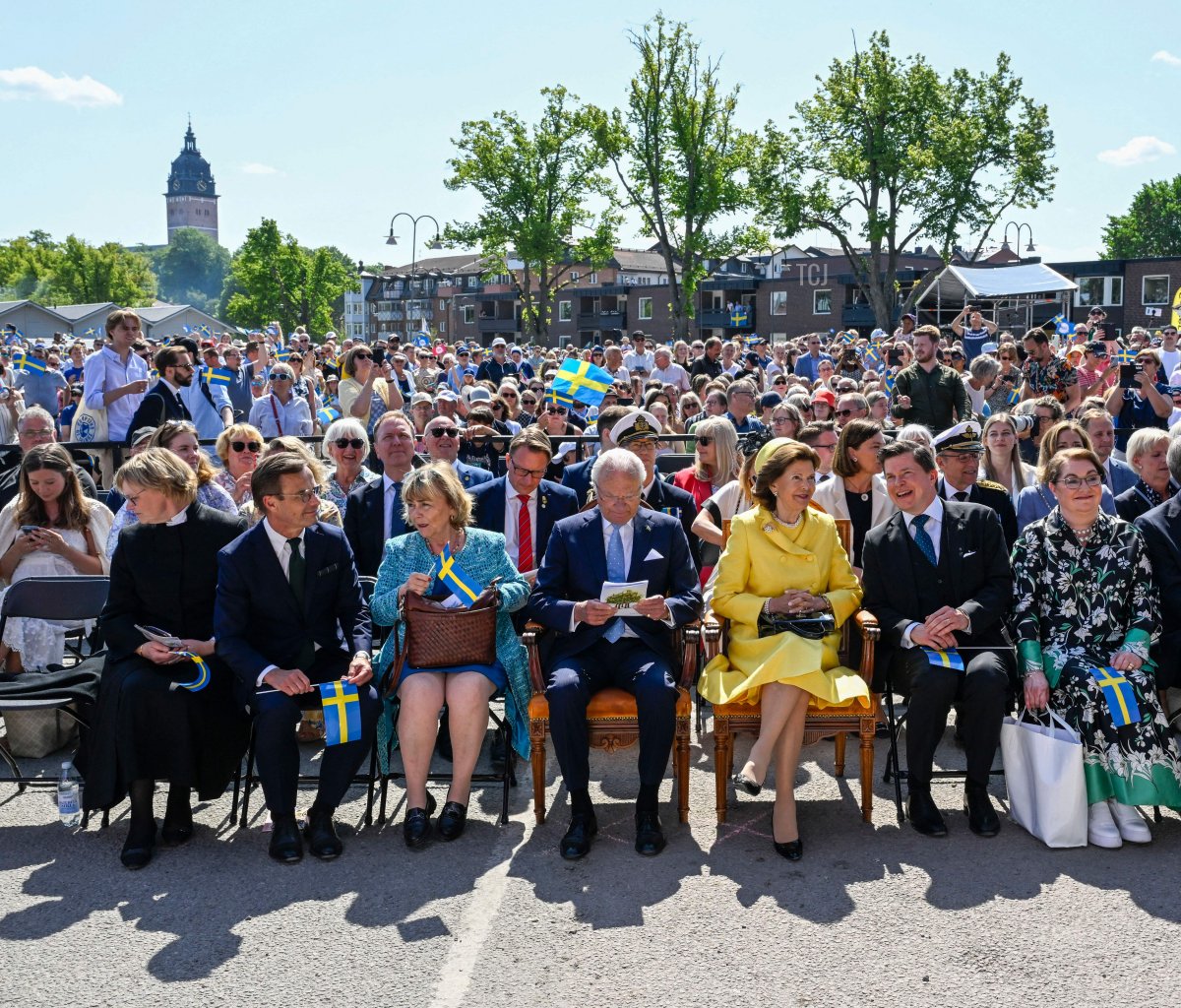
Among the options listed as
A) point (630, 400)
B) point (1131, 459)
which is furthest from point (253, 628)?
point (630, 400)

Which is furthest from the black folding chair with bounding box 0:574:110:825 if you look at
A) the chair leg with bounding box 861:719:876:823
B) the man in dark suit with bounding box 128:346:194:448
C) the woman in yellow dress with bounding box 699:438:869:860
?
the chair leg with bounding box 861:719:876:823

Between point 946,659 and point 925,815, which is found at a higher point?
point 946,659

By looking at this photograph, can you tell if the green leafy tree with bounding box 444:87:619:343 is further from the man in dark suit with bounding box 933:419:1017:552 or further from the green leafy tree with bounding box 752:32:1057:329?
the man in dark suit with bounding box 933:419:1017:552

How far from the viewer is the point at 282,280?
75.0 m

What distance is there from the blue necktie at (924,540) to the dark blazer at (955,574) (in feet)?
0.15

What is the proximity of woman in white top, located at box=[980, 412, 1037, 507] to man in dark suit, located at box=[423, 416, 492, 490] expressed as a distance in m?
3.15

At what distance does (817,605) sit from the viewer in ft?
17.0

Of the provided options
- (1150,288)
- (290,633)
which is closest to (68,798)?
(290,633)

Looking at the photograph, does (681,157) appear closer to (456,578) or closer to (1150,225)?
(456,578)

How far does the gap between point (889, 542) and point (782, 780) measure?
51.4 inches

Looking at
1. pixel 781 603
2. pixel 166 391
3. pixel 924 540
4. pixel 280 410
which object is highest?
pixel 166 391

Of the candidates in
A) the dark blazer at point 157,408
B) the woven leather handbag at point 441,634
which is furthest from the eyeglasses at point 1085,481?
the dark blazer at point 157,408

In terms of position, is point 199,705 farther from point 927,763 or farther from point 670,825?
point 927,763

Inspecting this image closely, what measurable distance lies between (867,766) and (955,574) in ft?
3.47
